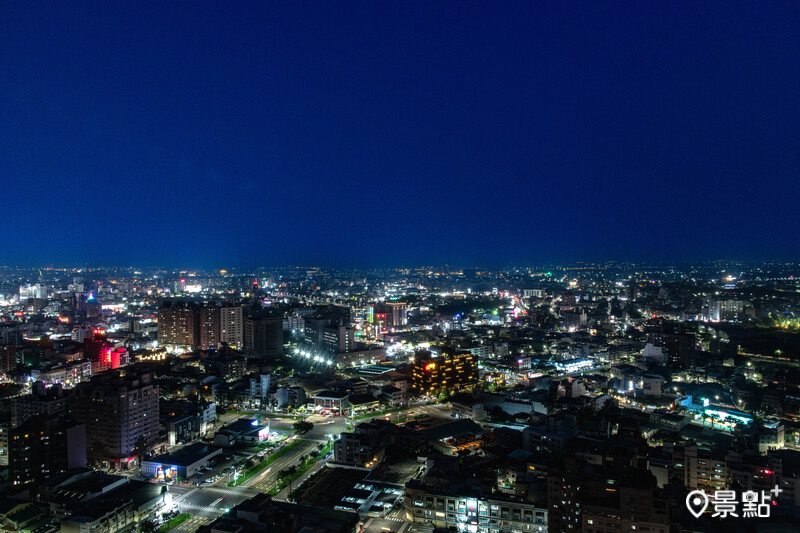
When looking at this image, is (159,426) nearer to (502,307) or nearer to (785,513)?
(785,513)

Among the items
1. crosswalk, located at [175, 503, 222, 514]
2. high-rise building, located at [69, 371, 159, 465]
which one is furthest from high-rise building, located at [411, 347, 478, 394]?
crosswalk, located at [175, 503, 222, 514]

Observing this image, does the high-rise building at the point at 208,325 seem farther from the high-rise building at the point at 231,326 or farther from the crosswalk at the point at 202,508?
the crosswalk at the point at 202,508

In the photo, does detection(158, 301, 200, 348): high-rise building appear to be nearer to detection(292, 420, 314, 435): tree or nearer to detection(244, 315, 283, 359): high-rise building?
detection(244, 315, 283, 359): high-rise building

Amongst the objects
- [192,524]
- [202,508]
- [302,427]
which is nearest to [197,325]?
[302,427]

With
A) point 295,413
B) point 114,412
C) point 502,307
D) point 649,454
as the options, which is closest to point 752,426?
point 649,454

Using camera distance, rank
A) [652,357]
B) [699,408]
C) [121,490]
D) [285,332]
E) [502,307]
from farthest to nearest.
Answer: [502,307] < [285,332] < [652,357] < [699,408] < [121,490]

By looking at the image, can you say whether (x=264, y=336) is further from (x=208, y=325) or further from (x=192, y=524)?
(x=192, y=524)
